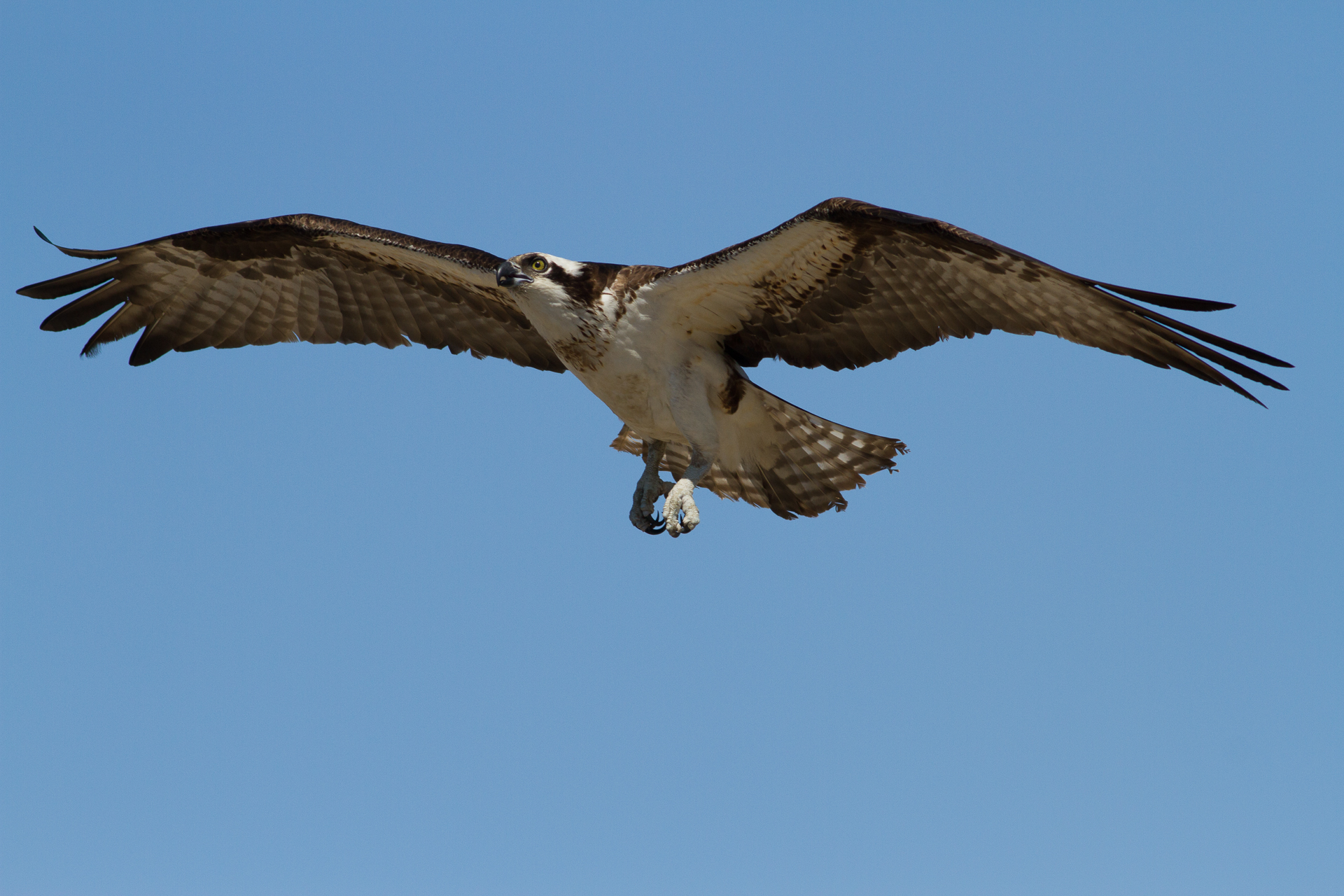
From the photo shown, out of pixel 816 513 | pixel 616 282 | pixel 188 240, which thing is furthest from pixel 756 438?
pixel 188 240

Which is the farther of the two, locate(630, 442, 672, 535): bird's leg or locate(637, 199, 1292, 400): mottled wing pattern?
locate(630, 442, 672, 535): bird's leg

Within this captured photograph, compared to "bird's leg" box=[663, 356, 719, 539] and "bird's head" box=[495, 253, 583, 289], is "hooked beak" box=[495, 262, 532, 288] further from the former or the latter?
"bird's leg" box=[663, 356, 719, 539]

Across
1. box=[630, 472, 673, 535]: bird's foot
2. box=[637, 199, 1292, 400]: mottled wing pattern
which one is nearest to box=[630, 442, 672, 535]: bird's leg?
box=[630, 472, 673, 535]: bird's foot

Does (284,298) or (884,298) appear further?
(284,298)

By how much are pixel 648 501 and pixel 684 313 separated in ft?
4.48

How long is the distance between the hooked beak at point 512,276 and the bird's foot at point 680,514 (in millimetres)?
1758

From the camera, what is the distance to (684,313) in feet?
29.5

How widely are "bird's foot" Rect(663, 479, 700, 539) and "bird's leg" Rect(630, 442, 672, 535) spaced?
0.36 metres

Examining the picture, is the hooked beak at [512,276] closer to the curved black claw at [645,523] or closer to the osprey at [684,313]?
the osprey at [684,313]

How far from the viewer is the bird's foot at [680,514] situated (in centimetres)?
843

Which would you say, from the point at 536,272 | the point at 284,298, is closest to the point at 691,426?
the point at 536,272

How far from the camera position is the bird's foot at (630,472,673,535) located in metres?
9.07

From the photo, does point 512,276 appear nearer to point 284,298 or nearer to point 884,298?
point 884,298

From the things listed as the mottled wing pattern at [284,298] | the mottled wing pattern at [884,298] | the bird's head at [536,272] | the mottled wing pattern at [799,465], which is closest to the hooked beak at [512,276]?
the bird's head at [536,272]
